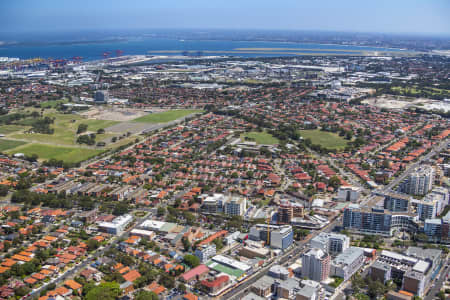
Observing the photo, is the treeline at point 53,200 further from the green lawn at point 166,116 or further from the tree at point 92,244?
the green lawn at point 166,116

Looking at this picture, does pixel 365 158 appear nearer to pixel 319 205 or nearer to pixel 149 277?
pixel 319 205

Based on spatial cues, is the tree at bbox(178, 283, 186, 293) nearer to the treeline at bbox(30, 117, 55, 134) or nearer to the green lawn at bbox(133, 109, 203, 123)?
the treeline at bbox(30, 117, 55, 134)

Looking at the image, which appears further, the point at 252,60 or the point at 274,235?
the point at 252,60

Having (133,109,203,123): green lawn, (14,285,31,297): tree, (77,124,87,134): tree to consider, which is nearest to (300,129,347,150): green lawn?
(133,109,203,123): green lawn

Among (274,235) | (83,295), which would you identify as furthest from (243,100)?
(83,295)

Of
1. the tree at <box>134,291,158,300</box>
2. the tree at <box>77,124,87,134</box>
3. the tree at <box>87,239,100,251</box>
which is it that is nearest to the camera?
the tree at <box>134,291,158,300</box>

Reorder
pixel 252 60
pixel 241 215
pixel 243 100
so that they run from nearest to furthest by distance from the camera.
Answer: pixel 241 215 → pixel 243 100 → pixel 252 60

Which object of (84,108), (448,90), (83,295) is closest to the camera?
(83,295)
